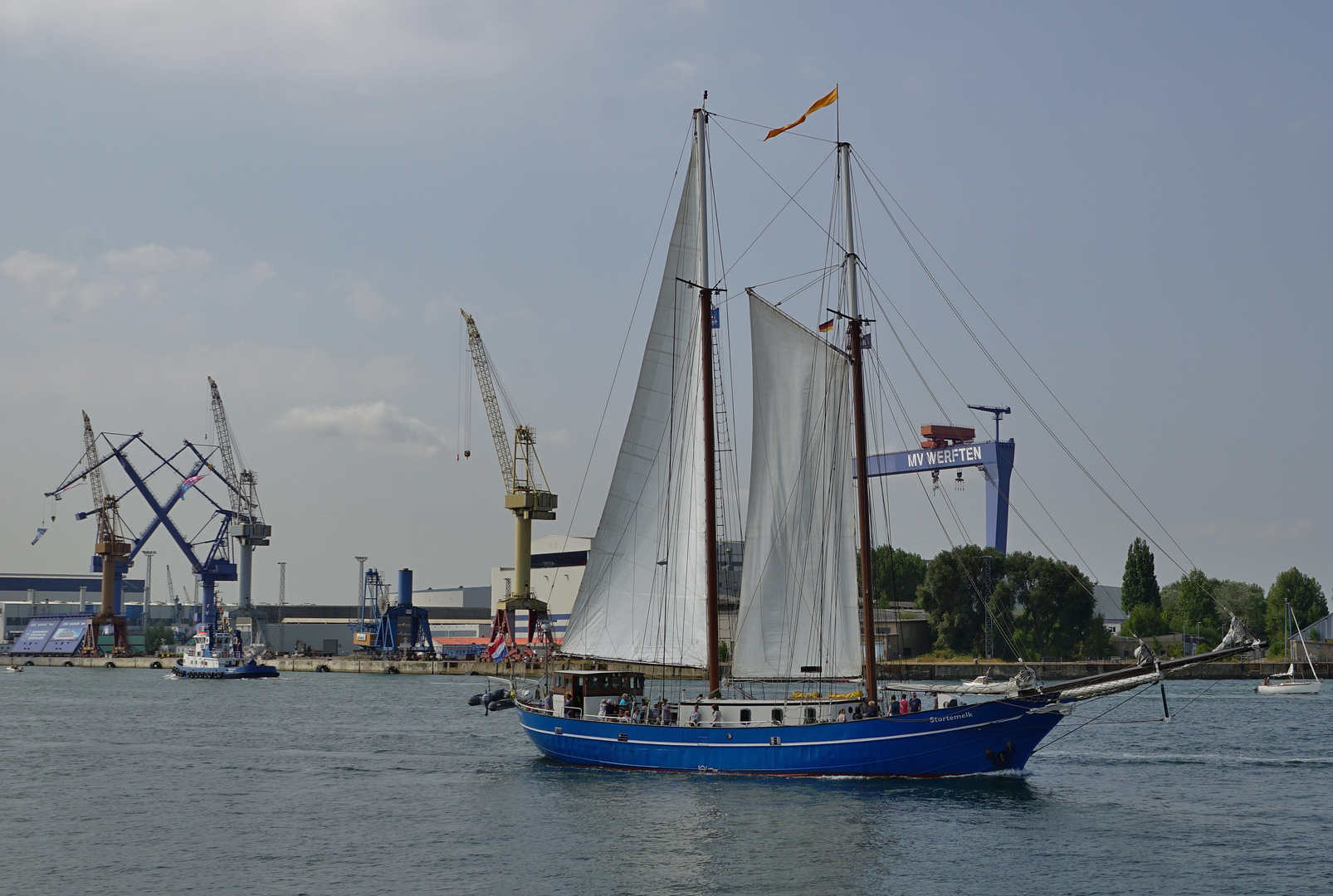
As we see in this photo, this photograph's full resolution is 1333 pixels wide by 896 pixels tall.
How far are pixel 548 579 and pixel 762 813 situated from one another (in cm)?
15039

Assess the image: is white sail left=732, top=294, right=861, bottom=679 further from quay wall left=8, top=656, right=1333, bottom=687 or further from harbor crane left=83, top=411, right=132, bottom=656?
harbor crane left=83, top=411, right=132, bottom=656

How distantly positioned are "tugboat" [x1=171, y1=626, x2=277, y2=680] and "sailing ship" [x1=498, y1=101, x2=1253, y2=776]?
101 meters

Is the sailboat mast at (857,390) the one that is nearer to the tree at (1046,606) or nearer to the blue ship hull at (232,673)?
the tree at (1046,606)

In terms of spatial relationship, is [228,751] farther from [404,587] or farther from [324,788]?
[404,587]

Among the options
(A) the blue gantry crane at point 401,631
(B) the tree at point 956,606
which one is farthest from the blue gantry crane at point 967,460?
(A) the blue gantry crane at point 401,631

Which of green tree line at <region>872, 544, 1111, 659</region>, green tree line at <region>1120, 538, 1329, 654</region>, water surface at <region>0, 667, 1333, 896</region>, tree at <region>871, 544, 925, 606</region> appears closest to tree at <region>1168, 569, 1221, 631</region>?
green tree line at <region>1120, 538, 1329, 654</region>

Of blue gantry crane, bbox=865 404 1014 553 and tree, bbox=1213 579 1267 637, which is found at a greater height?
blue gantry crane, bbox=865 404 1014 553

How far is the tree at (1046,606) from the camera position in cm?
13088

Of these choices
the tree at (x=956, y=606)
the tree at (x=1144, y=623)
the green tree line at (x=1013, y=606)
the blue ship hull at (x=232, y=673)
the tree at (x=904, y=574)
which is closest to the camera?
the green tree line at (x=1013, y=606)

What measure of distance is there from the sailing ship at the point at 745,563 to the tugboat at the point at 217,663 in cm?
10118

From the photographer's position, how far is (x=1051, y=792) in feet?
140

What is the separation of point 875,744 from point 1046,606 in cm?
9587

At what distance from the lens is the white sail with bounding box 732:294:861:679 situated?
44688mm

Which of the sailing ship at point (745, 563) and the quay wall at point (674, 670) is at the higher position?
the sailing ship at point (745, 563)
